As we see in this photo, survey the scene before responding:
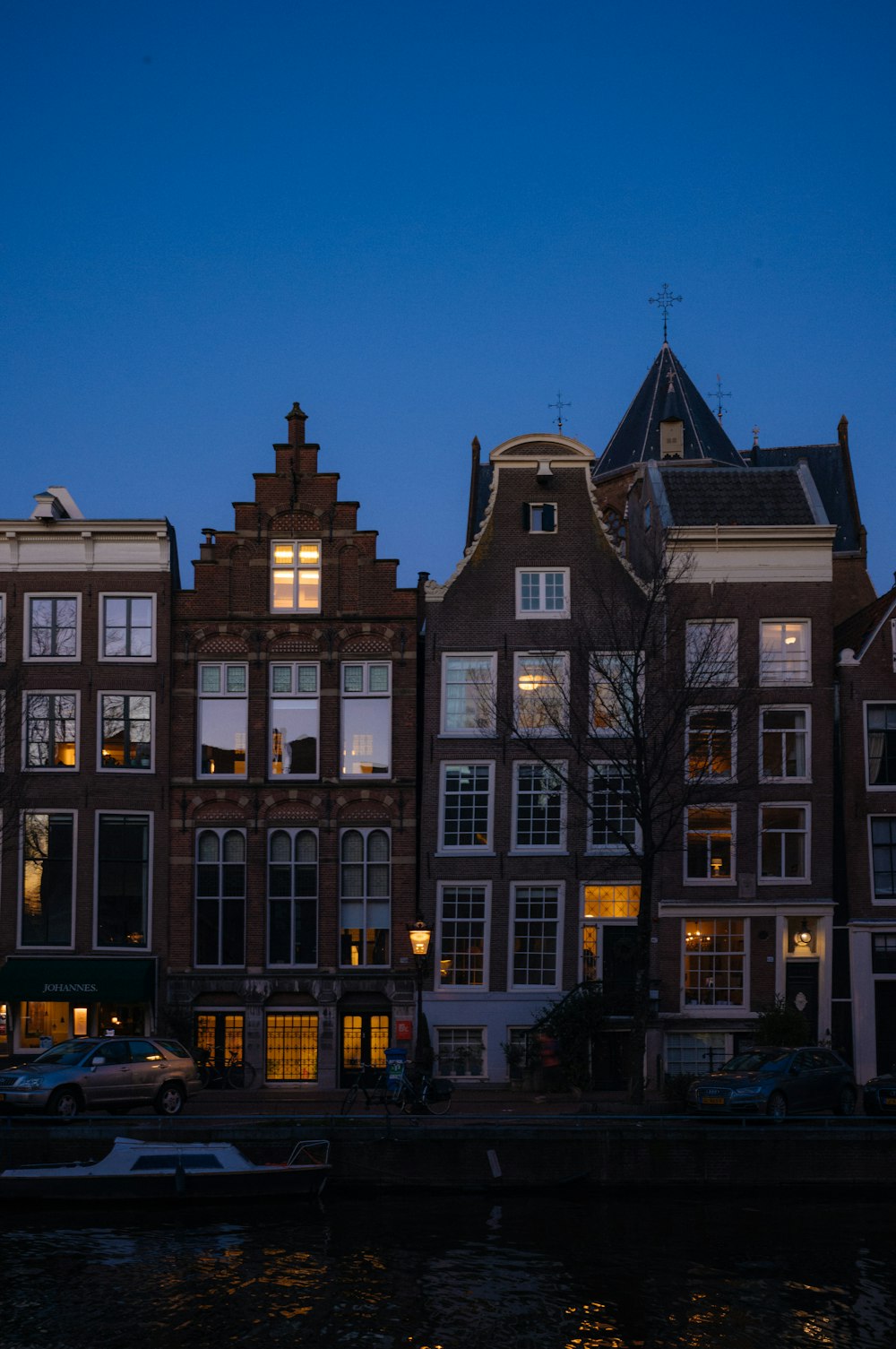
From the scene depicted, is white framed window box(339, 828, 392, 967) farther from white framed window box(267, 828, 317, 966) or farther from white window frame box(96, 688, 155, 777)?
white window frame box(96, 688, 155, 777)

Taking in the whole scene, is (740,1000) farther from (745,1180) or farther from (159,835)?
(159,835)

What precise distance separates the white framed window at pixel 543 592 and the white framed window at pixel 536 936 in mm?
7360

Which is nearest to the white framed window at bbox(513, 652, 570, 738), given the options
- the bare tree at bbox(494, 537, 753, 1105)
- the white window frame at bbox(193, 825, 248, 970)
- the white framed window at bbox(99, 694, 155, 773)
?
the bare tree at bbox(494, 537, 753, 1105)

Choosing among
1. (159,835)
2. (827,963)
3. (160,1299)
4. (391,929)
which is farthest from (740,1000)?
(160,1299)

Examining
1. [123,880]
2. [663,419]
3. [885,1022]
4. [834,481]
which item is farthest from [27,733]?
[834,481]

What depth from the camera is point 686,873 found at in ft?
127

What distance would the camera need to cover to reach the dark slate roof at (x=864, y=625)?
39.7 meters

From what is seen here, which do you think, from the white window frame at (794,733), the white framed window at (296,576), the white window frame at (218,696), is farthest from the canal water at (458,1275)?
the white framed window at (296,576)

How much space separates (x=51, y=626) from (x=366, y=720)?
8.97m

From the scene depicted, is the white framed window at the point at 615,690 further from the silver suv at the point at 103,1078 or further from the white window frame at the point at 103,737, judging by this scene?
the silver suv at the point at 103,1078

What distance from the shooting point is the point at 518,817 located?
128 feet

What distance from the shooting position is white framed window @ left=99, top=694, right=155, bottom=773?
39.2m

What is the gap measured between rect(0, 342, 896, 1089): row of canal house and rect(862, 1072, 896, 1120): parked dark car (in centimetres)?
602

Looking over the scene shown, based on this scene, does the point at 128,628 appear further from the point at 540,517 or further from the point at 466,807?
the point at 540,517
